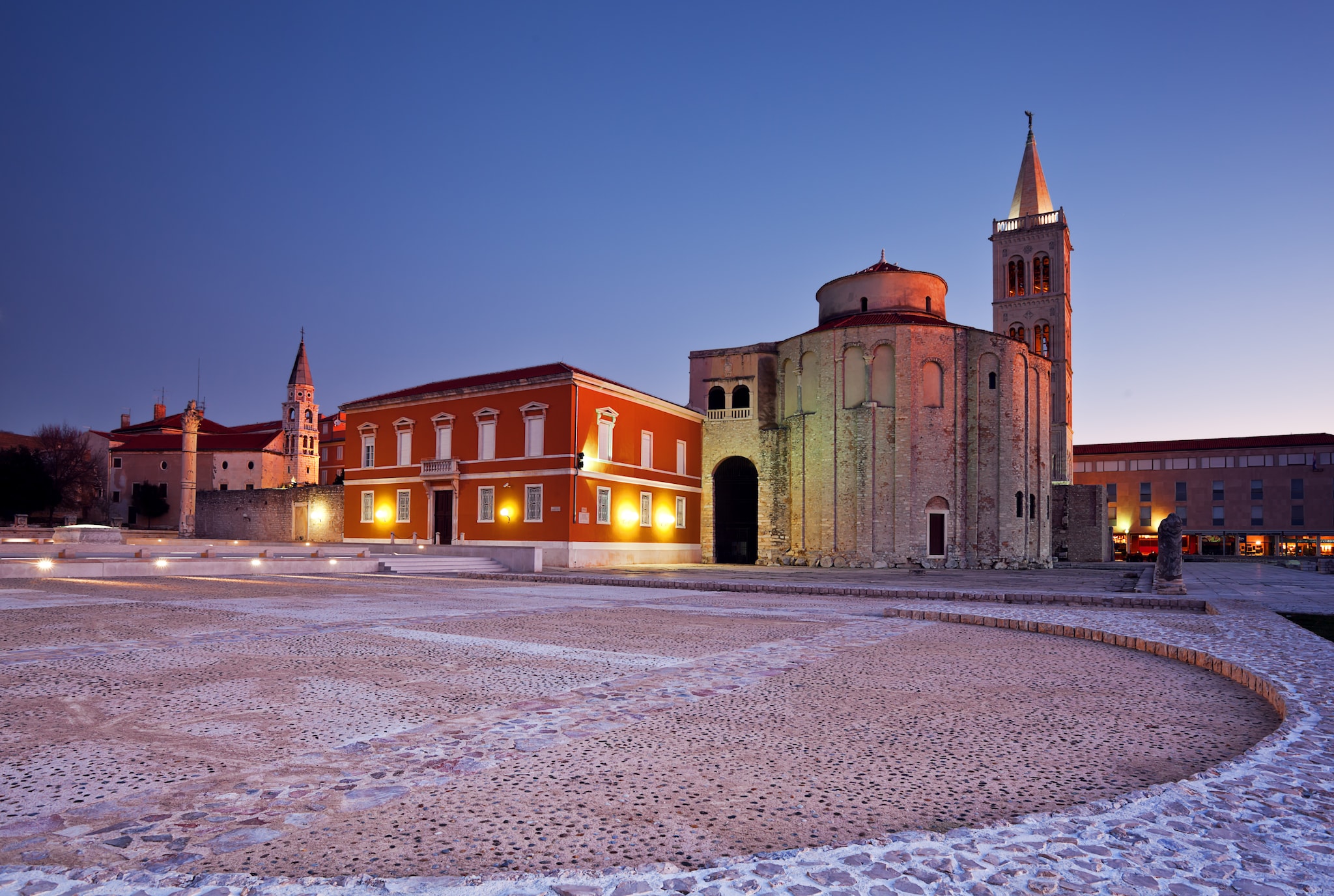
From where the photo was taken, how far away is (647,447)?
3409 centimetres

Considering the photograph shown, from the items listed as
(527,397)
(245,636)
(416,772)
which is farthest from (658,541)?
(416,772)

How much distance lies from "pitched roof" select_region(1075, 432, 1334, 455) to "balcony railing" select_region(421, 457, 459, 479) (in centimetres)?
6644

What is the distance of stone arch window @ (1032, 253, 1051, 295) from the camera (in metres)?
50.6

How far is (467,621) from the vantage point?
1061 centimetres

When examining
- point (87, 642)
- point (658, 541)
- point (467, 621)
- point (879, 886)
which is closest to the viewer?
point (879, 886)

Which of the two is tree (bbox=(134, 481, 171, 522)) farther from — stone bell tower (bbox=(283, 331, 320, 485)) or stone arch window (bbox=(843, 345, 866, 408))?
stone arch window (bbox=(843, 345, 866, 408))

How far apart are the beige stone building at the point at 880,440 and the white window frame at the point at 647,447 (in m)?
4.83

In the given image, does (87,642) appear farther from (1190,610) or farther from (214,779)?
(1190,610)

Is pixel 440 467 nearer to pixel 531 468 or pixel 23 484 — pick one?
pixel 531 468

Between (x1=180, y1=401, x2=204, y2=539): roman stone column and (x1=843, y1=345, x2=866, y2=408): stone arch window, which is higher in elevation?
(x1=843, y1=345, x2=866, y2=408): stone arch window

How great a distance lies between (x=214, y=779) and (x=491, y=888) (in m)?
1.94

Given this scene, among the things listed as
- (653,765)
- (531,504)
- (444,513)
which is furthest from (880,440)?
(653,765)

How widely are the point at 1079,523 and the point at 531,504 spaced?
33.8 m

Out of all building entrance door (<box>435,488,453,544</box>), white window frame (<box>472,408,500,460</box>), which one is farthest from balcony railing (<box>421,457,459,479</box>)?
white window frame (<box>472,408,500,460</box>)
